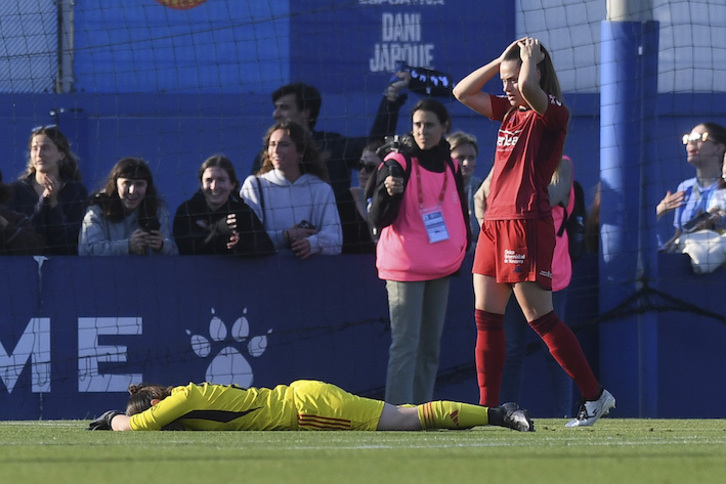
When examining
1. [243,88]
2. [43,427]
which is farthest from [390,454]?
[243,88]

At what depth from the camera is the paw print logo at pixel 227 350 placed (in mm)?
8562

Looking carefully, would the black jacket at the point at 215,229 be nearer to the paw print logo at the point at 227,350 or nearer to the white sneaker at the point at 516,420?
the paw print logo at the point at 227,350

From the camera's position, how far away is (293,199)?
8.77 metres

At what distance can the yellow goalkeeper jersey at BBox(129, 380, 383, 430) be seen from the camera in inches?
226

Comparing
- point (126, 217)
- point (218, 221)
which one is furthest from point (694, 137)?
point (126, 217)

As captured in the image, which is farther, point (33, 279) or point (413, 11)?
point (413, 11)

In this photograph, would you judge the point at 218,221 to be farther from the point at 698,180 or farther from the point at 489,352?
the point at 698,180

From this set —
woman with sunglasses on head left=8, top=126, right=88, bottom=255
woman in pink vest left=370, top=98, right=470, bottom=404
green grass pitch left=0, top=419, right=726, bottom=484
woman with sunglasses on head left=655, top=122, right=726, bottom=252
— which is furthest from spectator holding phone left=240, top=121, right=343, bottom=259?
green grass pitch left=0, top=419, right=726, bottom=484

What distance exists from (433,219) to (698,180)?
2233 millimetres

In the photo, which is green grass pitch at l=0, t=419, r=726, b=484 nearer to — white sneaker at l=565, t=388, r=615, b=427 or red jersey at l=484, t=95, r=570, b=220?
white sneaker at l=565, t=388, r=615, b=427

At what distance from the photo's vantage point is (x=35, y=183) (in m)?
8.79

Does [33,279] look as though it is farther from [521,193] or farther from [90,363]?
[521,193]

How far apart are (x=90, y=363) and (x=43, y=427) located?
1.69 meters

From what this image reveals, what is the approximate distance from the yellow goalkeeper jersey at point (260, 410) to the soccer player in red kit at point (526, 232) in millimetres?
762
